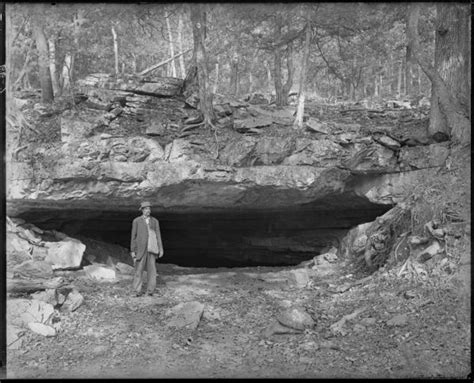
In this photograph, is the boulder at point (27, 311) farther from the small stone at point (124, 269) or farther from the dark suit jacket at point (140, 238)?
the small stone at point (124, 269)

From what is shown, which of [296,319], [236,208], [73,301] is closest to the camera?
[296,319]

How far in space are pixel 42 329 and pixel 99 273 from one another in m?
2.52

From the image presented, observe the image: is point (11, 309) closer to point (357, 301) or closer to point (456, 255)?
point (357, 301)

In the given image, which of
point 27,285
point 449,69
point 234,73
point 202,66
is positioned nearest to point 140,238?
point 27,285

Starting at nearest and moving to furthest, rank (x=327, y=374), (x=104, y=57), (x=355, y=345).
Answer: (x=327, y=374) → (x=355, y=345) → (x=104, y=57)

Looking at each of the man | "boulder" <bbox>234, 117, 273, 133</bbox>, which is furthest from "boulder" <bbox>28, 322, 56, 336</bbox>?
"boulder" <bbox>234, 117, 273, 133</bbox>

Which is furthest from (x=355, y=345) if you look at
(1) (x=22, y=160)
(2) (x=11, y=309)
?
(1) (x=22, y=160)

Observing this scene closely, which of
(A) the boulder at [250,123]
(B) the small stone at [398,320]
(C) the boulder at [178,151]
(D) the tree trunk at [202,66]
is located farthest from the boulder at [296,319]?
(D) the tree trunk at [202,66]

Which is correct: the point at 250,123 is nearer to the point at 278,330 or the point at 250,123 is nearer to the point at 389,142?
the point at 389,142

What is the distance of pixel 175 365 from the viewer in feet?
15.6

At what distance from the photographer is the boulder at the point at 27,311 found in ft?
17.4

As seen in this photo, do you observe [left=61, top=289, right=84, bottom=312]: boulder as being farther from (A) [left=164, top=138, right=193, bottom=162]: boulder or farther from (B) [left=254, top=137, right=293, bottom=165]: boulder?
(B) [left=254, top=137, right=293, bottom=165]: boulder

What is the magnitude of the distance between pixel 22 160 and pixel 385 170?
23.6 ft

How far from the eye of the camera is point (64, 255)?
763 centimetres
